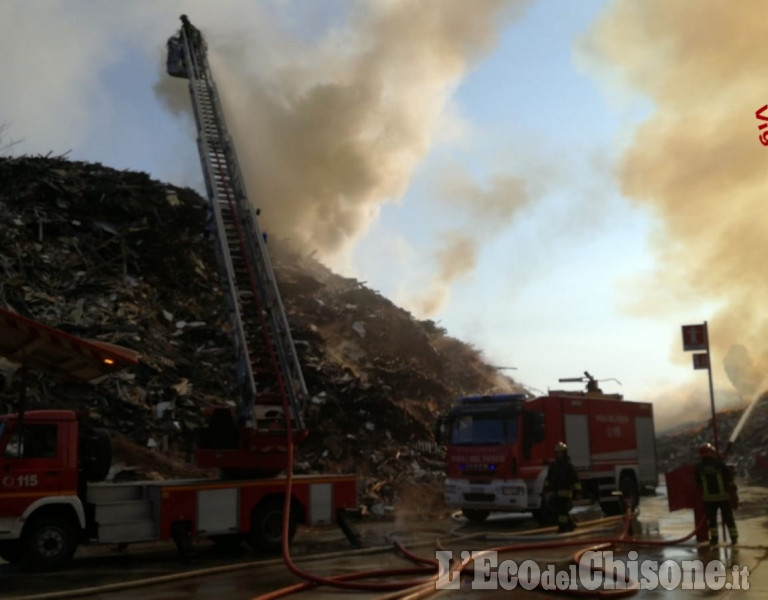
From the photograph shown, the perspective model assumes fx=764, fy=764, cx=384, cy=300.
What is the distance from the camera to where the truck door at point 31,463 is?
10.4 m

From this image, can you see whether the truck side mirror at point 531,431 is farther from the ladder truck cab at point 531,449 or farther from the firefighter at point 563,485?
the firefighter at point 563,485

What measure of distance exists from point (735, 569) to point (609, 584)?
6.55 feet

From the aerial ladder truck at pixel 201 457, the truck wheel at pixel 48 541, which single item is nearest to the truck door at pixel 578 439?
the aerial ladder truck at pixel 201 457

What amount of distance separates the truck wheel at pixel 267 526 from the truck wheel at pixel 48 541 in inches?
107

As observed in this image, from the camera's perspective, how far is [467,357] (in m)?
34.3

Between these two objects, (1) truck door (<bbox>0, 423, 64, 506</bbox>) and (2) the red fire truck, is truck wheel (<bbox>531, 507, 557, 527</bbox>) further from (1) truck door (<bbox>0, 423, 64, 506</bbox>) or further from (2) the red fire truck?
(1) truck door (<bbox>0, 423, 64, 506</bbox>)

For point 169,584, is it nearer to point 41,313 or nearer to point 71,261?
point 41,313

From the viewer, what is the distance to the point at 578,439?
16.7 meters

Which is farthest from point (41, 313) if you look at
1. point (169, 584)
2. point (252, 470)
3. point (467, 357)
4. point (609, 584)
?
point (467, 357)

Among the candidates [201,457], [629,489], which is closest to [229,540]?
[201,457]

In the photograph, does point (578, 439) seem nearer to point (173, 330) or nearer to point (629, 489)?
point (629, 489)

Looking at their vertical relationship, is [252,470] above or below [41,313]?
below

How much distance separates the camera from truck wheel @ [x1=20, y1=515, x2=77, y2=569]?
1038cm

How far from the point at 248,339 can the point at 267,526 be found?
3.15 m
